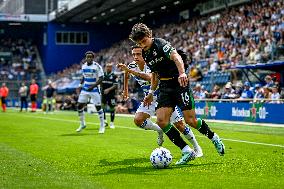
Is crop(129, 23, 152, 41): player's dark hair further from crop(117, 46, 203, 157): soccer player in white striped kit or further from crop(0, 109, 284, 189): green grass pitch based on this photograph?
crop(0, 109, 284, 189): green grass pitch

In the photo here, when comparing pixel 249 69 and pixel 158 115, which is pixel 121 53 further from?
pixel 158 115

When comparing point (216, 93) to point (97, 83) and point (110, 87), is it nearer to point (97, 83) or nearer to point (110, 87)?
point (110, 87)

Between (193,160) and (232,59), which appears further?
(232,59)

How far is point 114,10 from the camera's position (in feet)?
190

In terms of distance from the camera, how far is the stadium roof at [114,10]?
172 ft

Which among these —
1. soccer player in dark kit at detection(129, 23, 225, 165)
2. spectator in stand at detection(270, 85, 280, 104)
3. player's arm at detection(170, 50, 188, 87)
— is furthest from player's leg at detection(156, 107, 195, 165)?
spectator in stand at detection(270, 85, 280, 104)

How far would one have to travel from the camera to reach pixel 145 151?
487 inches

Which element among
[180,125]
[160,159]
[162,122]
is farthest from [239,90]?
[160,159]

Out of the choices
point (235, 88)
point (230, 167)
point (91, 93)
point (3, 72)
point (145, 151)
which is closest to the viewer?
point (230, 167)

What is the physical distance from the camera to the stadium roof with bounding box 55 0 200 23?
5247 cm

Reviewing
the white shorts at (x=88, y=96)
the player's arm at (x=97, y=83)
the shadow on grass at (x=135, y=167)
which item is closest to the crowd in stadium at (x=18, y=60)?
the white shorts at (x=88, y=96)

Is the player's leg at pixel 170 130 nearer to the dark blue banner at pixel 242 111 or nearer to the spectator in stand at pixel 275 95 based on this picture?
the dark blue banner at pixel 242 111

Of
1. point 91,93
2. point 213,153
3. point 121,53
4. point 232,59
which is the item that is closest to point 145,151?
point 213,153

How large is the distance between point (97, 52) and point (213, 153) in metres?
57.1
